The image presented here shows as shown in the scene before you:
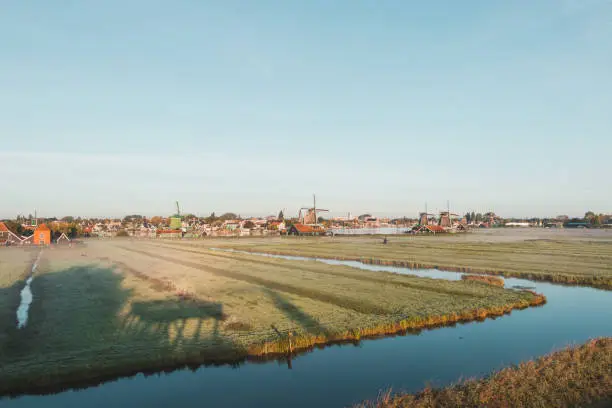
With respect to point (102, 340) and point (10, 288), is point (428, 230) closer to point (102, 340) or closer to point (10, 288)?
point (10, 288)

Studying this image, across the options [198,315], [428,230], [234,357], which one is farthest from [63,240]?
[428,230]

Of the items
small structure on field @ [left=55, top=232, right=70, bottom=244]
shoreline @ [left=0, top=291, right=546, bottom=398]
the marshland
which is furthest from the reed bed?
small structure on field @ [left=55, top=232, right=70, bottom=244]

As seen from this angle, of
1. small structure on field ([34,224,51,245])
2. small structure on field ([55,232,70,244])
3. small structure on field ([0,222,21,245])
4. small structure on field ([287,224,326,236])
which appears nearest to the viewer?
small structure on field ([0,222,21,245])

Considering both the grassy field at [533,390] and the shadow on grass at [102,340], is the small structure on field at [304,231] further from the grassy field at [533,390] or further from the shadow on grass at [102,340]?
the grassy field at [533,390]

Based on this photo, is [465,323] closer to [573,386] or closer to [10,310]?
[573,386]

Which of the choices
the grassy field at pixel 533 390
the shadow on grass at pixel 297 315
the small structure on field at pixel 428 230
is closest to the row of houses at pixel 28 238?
the shadow on grass at pixel 297 315

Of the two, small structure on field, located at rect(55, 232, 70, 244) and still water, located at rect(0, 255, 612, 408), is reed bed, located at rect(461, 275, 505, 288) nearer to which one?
still water, located at rect(0, 255, 612, 408)
